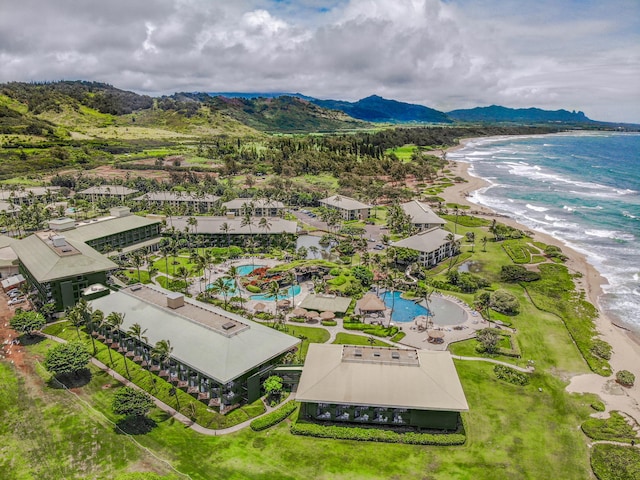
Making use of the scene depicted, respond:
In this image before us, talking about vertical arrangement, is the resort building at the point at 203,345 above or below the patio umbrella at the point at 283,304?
above

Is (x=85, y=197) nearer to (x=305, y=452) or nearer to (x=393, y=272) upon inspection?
(x=393, y=272)

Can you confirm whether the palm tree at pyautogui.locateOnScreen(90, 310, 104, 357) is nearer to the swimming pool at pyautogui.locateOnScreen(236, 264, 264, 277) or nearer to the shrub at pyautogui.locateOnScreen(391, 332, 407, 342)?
the swimming pool at pyautogui.locateOnScreen(236, 264, 264, 277)

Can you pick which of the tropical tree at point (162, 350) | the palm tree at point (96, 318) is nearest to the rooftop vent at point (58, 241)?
the palm tree at point (96, 318)

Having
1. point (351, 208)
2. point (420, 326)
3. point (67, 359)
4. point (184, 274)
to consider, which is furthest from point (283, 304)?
point (351, 208)

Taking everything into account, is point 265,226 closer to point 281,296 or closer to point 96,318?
point 281,296

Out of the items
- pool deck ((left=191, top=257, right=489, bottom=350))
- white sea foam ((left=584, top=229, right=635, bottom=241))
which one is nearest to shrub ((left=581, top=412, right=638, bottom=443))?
pool deck ((left=191, top=257, right=489, bottom=350))

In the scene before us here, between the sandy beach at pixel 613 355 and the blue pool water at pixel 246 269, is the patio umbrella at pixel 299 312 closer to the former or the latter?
the blue pool water at pixel 246 269

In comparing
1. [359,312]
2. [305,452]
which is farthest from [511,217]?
[305,452]
